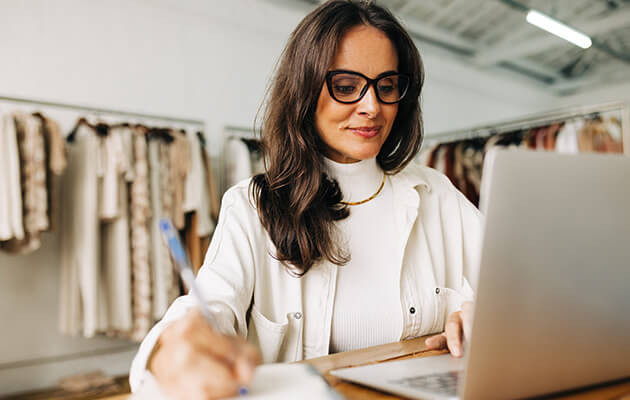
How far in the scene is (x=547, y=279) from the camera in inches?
16.7

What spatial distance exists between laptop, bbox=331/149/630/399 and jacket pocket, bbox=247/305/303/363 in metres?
0.45

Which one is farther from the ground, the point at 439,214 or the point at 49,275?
the point at 439,214

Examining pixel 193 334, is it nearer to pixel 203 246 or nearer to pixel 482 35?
pixel 203 246

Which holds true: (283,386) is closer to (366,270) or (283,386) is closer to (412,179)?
(366,270)

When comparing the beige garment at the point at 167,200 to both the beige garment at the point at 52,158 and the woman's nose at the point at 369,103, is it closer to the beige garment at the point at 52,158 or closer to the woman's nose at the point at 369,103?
the beige garment at the point at 52,158

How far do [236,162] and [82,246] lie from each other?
1124 mm

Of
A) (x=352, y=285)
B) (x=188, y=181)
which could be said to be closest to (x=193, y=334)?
(x=352, y=285)

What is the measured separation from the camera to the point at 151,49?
10.5 feet

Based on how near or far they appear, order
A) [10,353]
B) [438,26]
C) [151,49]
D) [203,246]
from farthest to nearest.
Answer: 1. [438,26]
2. [151,49]
3. [203,246]
4. [10,353]

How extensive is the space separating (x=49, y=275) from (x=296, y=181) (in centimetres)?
236

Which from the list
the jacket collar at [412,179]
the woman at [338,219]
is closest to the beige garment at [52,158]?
the woman at [338,219]

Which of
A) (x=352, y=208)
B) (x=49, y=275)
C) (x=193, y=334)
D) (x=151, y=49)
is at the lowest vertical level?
(x=49, y=275)

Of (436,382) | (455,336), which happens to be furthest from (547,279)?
(455,336)

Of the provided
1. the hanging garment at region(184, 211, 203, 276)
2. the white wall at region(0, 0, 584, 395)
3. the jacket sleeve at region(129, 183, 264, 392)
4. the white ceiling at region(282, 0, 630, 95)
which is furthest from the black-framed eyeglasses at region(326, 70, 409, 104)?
the white ceiling at region(282, 0, 630, 95)
